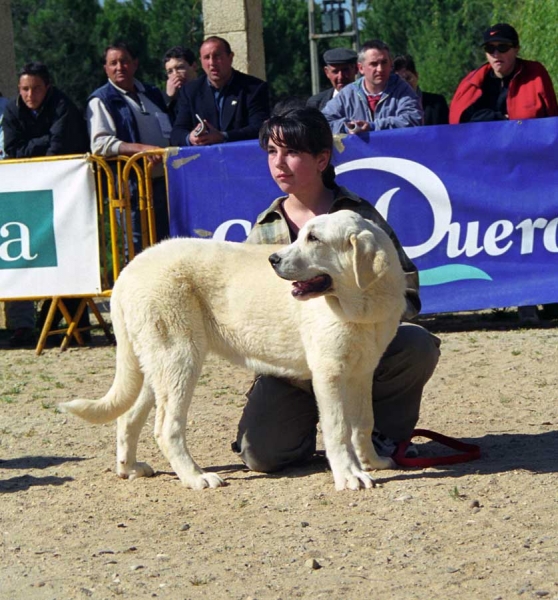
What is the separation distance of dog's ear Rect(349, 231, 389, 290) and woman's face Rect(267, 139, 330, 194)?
651mm

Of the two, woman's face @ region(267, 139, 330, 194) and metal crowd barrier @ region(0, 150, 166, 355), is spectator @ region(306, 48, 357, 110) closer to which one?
metal crowd barrier @ region(0, 150, 166, 355)

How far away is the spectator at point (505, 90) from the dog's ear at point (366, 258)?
5.01 metres

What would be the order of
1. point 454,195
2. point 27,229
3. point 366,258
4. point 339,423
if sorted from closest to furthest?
point 366,258
point 339,423
point 454,195
point 27,229

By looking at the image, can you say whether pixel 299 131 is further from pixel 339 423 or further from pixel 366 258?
pixel 339 423

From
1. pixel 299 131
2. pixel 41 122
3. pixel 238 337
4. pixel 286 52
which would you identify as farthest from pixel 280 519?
pixel 286 52

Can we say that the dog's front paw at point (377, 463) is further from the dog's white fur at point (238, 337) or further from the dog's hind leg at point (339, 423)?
the dog's hind leg at point (339, 423)

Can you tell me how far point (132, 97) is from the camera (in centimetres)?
927

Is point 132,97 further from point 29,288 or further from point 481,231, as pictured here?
point 481,231

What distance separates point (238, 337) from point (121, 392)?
2.19ft

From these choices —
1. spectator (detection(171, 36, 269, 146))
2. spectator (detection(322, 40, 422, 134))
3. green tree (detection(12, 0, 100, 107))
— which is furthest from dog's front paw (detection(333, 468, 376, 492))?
green tree (detection(12, 0, 100, 107))

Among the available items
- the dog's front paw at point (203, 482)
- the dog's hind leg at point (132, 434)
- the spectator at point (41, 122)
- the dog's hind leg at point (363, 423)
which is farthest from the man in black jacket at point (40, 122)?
the dog's hind leg at point (363, 423)

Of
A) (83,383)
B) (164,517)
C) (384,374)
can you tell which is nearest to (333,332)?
(384,374)

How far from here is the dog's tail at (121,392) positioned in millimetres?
4949

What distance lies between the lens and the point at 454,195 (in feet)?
28.7
